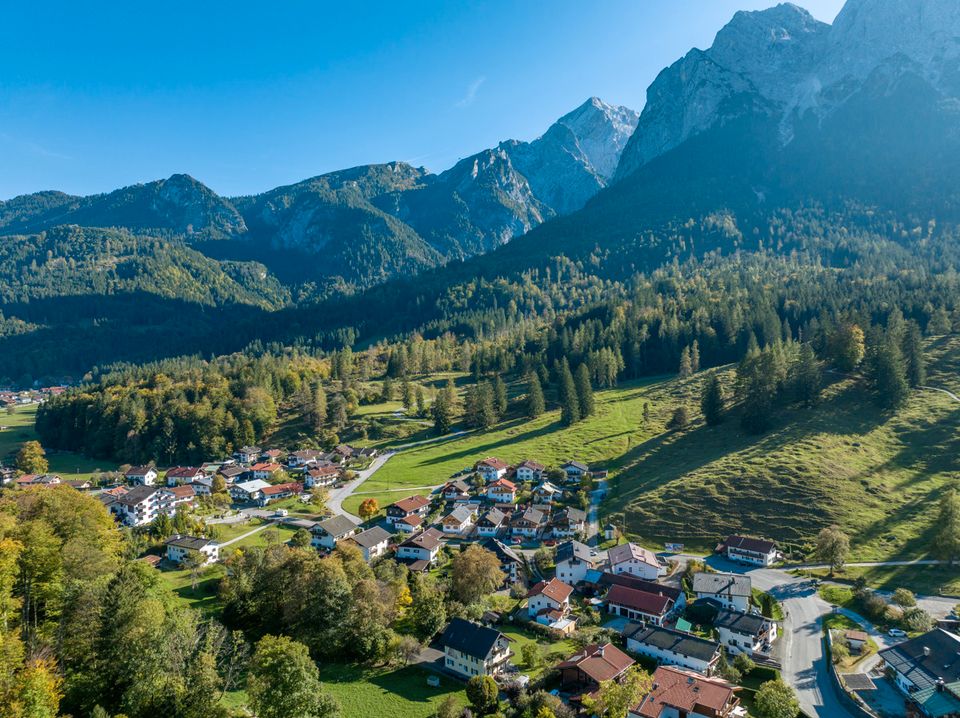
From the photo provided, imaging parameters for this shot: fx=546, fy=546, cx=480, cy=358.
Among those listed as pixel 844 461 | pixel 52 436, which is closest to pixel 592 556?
pixel 844 461

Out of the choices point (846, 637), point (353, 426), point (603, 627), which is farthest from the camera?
point (353, 426)

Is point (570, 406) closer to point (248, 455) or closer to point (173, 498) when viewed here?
point (248, 455)

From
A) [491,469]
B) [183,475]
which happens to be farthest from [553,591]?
[183,475]

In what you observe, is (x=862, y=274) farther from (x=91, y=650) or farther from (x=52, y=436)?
(x=52, y=436)

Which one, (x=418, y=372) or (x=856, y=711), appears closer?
(x=856, y=711)

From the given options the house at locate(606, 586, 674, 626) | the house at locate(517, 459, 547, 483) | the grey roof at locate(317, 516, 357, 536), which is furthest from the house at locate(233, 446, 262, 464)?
the house at locate(606, 586, 674, 626)
